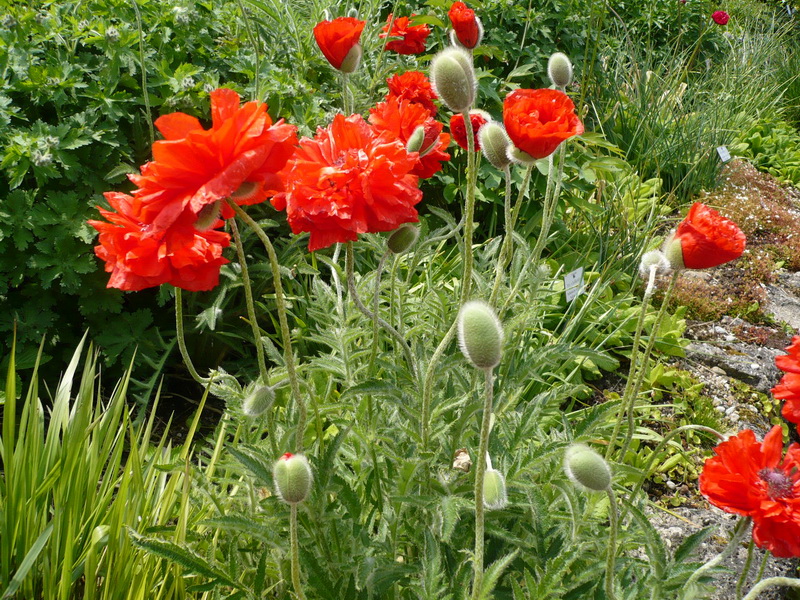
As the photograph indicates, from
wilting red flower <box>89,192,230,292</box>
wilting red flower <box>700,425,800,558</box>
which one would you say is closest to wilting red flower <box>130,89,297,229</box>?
wilting red flower <box>89,192,230,292</box>

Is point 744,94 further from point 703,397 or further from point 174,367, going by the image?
point 174,367

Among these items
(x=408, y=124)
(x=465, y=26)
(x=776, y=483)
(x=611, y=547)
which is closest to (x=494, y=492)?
(x=611, y=547)

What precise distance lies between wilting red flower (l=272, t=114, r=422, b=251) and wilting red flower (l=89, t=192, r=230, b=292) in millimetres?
140

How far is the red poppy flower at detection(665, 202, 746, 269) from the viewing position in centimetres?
113

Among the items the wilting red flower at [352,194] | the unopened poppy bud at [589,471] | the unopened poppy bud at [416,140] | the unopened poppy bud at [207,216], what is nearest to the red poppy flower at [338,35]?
the unopened poppy bud at [416,140]

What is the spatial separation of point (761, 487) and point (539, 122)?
640 mm

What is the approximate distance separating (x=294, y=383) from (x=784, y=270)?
3.50 m

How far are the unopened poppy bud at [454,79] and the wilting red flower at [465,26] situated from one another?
702 millimetres

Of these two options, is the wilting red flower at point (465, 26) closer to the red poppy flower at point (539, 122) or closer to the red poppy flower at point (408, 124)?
the red poppy flower at point (408, 124)

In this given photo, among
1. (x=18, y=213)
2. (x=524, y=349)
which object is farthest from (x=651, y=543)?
(x=18, y=213)

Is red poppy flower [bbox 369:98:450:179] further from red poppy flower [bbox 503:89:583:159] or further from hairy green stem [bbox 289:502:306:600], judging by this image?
hairy green stem [bbox 289:502:306:600]

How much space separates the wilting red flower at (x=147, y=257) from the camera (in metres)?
1.01

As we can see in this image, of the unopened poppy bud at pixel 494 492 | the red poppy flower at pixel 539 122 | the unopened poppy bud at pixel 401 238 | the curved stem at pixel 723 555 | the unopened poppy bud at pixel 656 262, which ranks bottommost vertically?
the curved stem at pixel 723 555

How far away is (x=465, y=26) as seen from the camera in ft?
5.23
